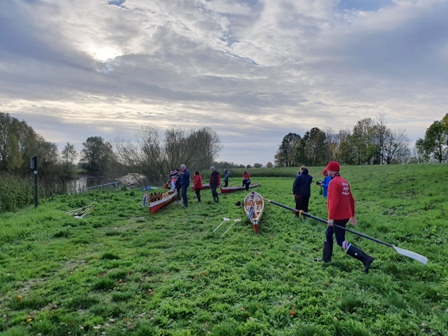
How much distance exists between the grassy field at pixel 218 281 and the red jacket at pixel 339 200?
3.66 ft

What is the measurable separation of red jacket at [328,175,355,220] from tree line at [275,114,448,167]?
48.5m

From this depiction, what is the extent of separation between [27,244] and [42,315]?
16.2ft

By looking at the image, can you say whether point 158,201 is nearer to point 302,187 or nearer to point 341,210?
point 302,187

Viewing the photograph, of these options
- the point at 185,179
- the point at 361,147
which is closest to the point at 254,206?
the point at 185,179

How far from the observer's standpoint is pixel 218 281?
5672 millimetres

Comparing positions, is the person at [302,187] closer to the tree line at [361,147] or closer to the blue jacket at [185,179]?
the blue jacket at [185,179]

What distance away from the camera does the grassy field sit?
4230mm

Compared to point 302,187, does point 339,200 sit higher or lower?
higher

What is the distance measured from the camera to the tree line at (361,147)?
47.2 meters

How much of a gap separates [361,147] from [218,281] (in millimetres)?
59002

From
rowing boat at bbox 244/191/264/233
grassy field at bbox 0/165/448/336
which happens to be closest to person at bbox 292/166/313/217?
grassy field at bbox 0/165/448/336

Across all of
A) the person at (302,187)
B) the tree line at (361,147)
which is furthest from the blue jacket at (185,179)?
the tree line at (361,147)

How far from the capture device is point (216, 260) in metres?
6.88

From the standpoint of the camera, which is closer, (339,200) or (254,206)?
(339,200)
